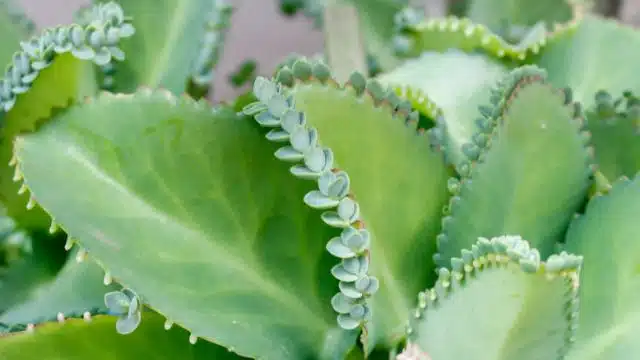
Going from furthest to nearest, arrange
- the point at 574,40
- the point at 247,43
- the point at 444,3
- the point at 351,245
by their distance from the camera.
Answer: the point at 247,43 → the point at 444,3 → the point at 574,40 → the point at 351,245

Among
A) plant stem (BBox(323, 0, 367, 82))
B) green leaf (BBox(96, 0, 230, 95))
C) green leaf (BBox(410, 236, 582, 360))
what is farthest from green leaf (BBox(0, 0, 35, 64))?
green leaf (BBox(410, 236, 582, 360))

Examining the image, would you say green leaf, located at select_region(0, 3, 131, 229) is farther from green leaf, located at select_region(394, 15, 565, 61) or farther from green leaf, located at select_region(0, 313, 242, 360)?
green leaf, located at select_region(394, 15, 565, 61)

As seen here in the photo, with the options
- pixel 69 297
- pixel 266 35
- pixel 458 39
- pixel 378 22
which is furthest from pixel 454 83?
pixel 266 35

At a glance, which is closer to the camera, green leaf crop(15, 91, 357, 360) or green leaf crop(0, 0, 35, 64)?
green leaf crop(15, 91, 357, 360)

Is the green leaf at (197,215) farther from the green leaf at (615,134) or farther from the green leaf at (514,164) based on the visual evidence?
the green leaf at (615,134)

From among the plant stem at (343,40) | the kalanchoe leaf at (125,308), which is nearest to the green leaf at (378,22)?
the plant stem at (343,40)

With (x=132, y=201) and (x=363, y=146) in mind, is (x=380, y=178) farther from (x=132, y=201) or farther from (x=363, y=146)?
(x=132, y=201)

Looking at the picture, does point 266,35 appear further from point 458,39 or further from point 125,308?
point 125,308

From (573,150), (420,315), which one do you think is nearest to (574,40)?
(573,150)
